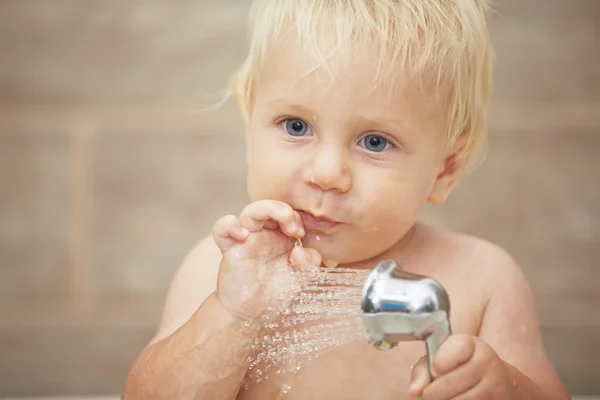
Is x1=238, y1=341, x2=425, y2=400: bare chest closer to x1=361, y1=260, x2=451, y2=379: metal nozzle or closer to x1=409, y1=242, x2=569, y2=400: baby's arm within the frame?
x1=409, y1=242, x2=569, y2=400: baby's arm

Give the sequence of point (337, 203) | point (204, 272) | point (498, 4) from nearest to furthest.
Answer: point (337, 203) < point (204, 272) < point (498, 4)

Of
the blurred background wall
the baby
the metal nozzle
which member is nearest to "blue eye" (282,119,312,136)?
the baby

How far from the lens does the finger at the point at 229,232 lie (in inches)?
33.9

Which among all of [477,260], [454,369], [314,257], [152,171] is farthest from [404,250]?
[152,171]

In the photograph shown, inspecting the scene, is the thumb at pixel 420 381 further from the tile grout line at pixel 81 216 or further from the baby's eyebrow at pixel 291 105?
the tile grout line at pixel 81 216

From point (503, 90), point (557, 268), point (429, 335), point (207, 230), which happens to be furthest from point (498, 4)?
point (429, 335)

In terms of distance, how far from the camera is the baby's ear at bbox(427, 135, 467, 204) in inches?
40.1

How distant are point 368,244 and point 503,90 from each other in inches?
29.8

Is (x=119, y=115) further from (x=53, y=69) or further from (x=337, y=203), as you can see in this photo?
(x=337, y=203)

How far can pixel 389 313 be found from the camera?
2.43 feet

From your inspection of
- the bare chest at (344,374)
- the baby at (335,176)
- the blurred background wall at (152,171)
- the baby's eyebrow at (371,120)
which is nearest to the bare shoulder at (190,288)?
the baby at (335,176)

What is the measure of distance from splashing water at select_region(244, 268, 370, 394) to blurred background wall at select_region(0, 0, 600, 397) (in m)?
0.66

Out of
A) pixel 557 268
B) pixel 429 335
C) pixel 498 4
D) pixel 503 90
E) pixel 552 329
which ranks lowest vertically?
pixel 429 335

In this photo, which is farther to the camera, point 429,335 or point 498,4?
point 498,4
